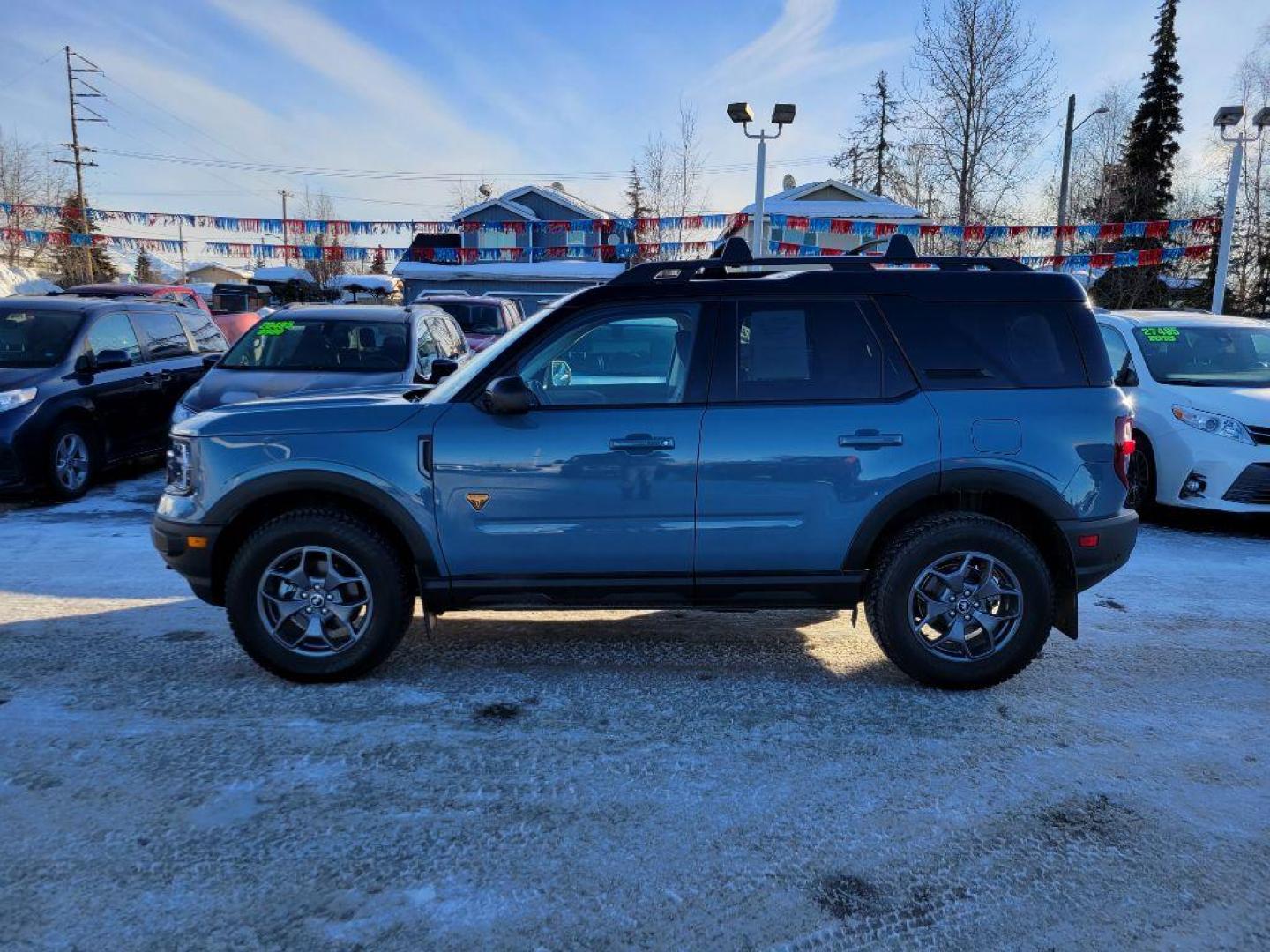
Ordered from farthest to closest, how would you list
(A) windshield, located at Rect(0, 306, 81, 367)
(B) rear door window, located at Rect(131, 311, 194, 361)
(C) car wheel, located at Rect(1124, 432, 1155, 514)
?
1. (B) rear door window, located at Rect(131, 311, 194, 361)
2. (A) windshield, located at Rect(0, 306, 81, 367)
3. (C) car wheel, located at Rect(1124, 432, 1155, 514)

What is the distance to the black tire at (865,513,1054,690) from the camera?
12.5ft

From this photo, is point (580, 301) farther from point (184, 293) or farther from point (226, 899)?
point (184, 293)

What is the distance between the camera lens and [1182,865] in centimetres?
269

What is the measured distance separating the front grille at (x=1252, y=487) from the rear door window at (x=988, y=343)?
393cm

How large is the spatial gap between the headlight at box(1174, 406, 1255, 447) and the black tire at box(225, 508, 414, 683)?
633 centimetres

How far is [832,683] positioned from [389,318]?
19.8 feet

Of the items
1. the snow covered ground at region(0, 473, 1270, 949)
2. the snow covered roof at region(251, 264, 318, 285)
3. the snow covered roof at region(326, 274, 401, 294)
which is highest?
the snow covered roof at region(251, 264, 318, 285)

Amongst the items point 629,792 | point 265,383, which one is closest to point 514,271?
point 265,383

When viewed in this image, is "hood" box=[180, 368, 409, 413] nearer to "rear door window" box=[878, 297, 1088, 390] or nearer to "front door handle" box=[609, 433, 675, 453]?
"front door handle" box=[609, 433, 675, 453]

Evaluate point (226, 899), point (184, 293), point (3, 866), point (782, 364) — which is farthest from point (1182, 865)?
point (184, 293)

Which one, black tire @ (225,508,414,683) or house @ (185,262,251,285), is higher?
house @ (185,262,251,285)

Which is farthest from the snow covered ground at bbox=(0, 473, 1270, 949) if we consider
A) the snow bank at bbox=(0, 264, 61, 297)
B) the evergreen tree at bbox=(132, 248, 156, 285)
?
the evergreen tree at bbox=(132, 248, 156, 285)

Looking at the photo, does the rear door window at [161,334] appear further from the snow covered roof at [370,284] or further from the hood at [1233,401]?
the snow covered roof at [370,284]

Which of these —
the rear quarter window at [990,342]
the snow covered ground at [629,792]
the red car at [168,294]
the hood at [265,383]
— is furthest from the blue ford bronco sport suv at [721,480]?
the red car at [168,294]
